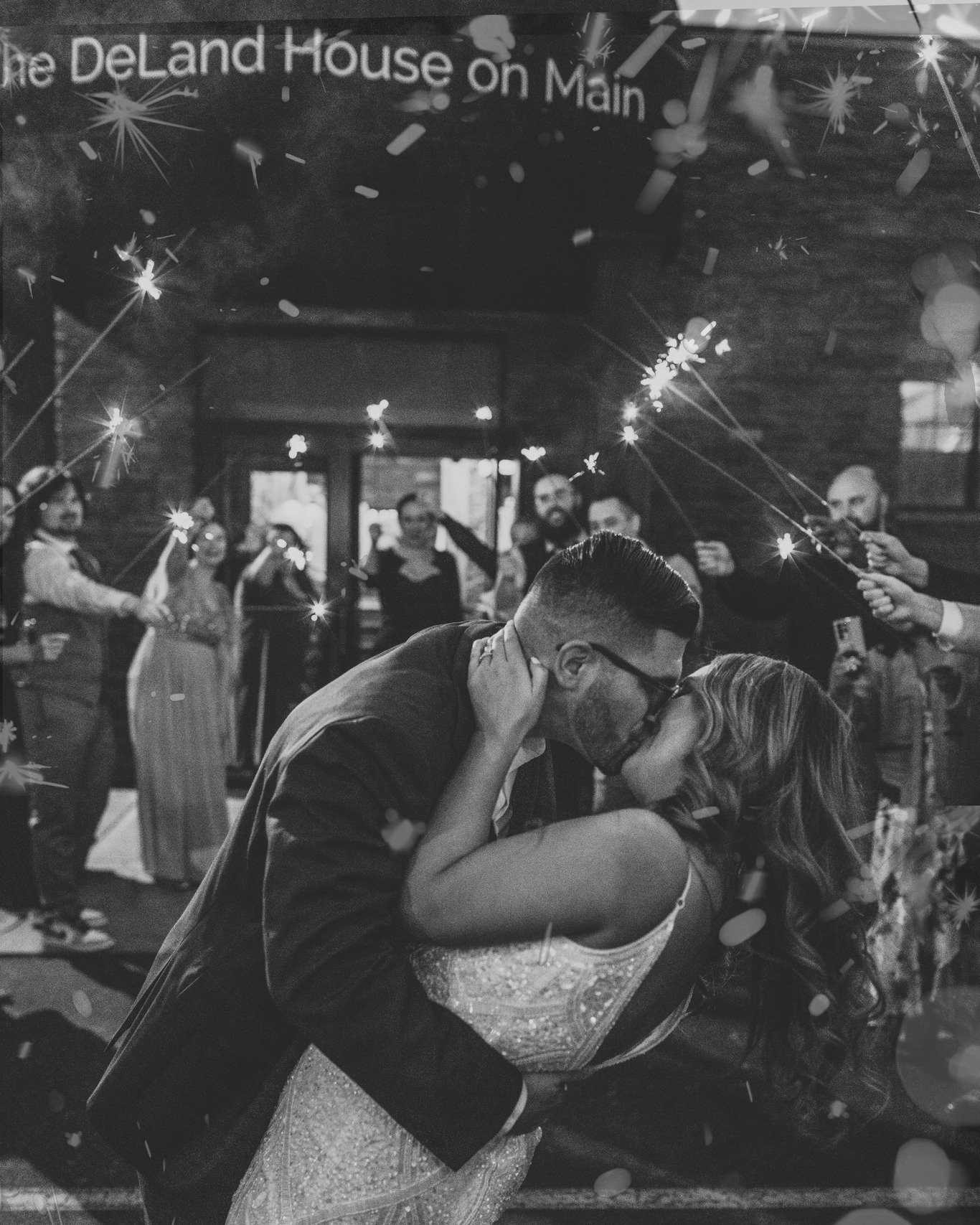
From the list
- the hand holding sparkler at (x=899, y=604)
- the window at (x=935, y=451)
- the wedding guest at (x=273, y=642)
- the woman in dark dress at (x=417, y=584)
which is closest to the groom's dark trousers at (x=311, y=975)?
the woman in dark dress at (x=417, y=584)

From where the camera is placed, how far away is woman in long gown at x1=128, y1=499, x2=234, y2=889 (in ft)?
12.4

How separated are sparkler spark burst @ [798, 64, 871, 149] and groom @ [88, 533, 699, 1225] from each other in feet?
7.72

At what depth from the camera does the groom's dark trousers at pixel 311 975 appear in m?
1.17

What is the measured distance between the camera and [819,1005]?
1.45m

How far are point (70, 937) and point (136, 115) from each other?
243 cm

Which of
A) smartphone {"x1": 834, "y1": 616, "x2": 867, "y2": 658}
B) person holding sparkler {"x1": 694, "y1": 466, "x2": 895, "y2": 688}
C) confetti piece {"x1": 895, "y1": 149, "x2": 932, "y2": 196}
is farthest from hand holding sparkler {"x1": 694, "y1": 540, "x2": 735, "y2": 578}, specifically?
confetti piece {"x1": 895, "y1": 149, "x2": 932, "y2": 196}

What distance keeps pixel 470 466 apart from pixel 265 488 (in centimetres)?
105

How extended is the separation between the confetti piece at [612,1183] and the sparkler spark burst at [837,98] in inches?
115

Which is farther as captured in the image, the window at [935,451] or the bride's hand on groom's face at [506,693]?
the window at [935,451]

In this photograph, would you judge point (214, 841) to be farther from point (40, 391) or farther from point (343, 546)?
point (40, 391)

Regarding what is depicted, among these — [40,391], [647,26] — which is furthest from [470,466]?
[40,391]

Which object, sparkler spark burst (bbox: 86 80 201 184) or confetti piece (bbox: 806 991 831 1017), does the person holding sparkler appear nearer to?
confetti piece (bbox: 806 991 831 1017)

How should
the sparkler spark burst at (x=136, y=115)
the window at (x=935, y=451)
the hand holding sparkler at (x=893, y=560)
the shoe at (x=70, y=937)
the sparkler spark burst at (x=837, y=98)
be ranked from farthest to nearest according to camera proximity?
the window at (x=935, y=451)
the shoe at (x=70, y=937)
the sparkler spark burst at (x=837, y=98)
the hand holding sparkler at (x=893, y=560)
the sparkler spark burst at (x=136, y=115)

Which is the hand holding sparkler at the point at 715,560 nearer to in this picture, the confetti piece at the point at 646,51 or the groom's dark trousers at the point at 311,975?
the confetti piece at the point at 646,51
